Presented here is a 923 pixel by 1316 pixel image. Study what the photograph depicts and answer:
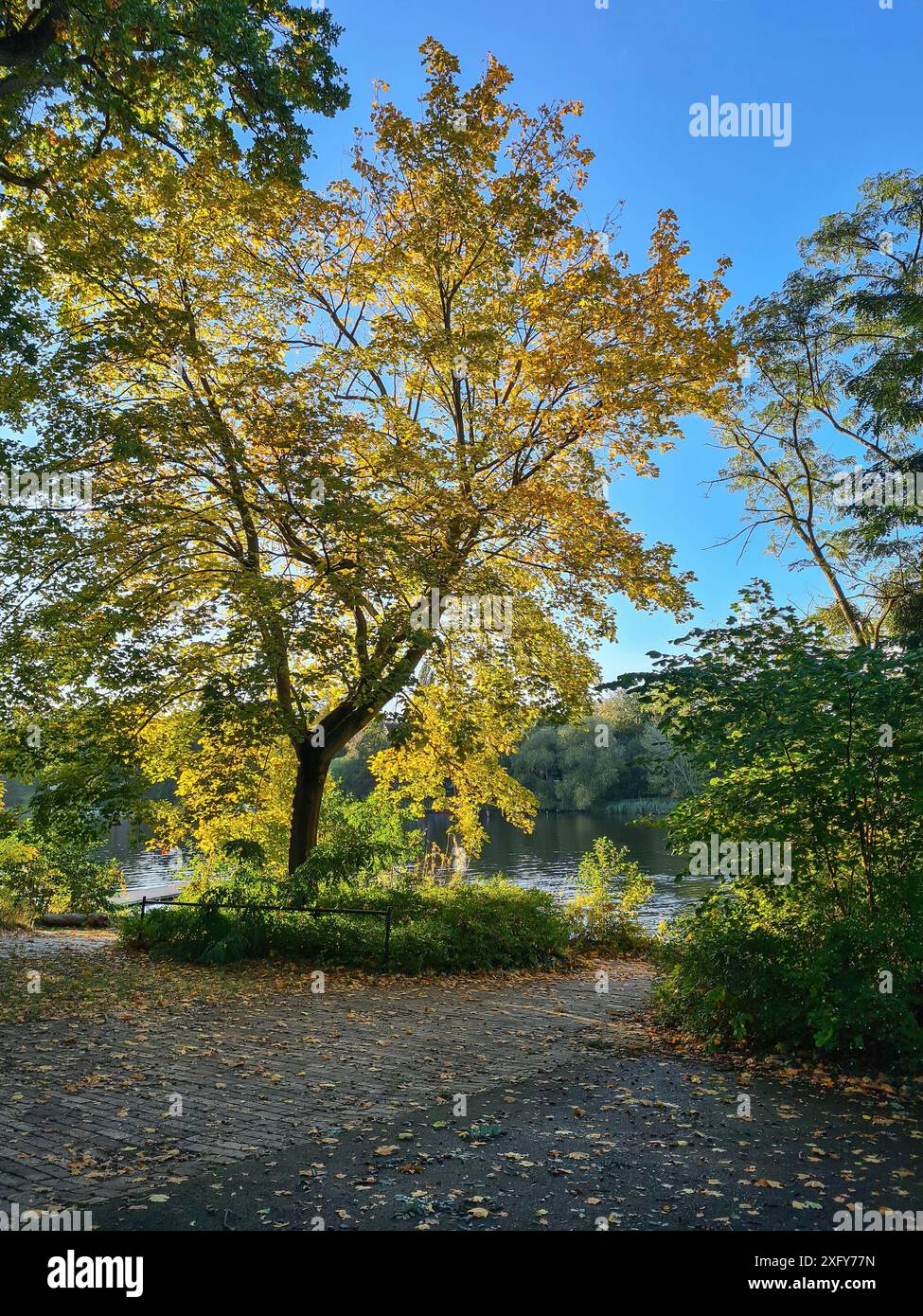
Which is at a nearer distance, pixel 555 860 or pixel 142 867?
pixel 555 860

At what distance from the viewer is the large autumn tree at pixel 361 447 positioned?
38.9ft

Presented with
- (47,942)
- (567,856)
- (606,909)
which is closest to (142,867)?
(567,856)

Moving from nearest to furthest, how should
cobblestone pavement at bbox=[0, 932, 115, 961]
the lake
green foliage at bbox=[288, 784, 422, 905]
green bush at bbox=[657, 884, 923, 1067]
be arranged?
green bush at bbox=[657, 884, 923, 1067] < green foliage at bbox=[288, 784, 422, 905] < cobblestone pavement at bbox=[0, 932, 115, 961] < the lake

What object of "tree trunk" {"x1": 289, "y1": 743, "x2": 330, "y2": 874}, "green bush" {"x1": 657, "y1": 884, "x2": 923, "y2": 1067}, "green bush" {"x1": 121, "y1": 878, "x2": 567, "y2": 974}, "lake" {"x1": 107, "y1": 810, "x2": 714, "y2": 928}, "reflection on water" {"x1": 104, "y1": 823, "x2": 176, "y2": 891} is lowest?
"reflection on water" {"x1": 104, "y1": 823, "x2": 176, "y2": 891}

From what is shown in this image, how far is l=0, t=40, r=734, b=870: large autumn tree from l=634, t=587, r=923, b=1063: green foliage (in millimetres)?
5721

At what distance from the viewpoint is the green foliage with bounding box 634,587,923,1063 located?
21.9 feet

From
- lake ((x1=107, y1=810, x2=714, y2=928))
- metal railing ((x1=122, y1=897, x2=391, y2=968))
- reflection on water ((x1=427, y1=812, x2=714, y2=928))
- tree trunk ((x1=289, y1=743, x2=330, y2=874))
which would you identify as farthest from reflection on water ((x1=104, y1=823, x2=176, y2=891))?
metal railing ((x1=122, y1=897, x2=391, y2=968))

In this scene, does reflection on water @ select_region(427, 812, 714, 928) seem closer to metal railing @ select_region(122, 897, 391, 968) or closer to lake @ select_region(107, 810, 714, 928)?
lake @ select_region(107, 810, 714, 928)

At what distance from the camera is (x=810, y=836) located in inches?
285

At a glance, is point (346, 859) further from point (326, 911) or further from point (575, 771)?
A: point (575, 771)

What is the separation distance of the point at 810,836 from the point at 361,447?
31.7ft

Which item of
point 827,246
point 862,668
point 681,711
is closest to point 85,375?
point 681,711
